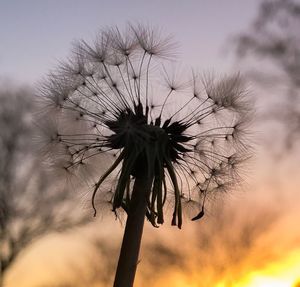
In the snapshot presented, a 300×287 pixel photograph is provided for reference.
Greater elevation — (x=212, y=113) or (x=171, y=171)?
(x=212, y=113)

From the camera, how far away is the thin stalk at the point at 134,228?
991 centimetres

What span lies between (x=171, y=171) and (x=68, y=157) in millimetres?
2377

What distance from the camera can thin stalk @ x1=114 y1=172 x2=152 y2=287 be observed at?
991cm

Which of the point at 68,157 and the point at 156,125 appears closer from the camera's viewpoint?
the point at 156,125

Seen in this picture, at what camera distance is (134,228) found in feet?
32.9

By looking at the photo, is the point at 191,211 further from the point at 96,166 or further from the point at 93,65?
the point at 93,65

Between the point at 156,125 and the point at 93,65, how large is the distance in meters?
2.17

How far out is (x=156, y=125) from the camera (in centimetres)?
1030

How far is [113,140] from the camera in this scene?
33.7 feet

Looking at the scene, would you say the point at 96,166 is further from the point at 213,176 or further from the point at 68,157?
the point at 213,176

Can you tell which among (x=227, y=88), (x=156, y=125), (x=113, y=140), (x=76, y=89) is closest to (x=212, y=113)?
(x=227, y=88)

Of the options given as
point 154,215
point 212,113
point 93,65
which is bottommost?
point 154,215

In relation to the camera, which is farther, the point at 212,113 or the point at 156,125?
the point at 212,113

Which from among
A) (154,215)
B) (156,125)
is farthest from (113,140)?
(154,215)
